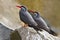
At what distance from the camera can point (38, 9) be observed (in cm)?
788

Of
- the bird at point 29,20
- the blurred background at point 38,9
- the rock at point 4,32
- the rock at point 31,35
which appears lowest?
the rock at point 31,35

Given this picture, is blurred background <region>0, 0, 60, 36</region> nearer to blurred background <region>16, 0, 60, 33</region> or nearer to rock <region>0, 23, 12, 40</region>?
blurred background <region>16, 0, 60, 33</region>

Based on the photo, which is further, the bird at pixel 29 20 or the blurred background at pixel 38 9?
the blurred background at pixel 38 9

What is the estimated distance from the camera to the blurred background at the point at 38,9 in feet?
23.8

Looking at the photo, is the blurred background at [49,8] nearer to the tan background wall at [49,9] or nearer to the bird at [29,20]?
the tan background wall at [49,9]

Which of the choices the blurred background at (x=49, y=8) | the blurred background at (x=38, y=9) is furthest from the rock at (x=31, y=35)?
the blurred background at (x=49, y=8)

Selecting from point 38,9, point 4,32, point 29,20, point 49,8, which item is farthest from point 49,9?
point 29,20

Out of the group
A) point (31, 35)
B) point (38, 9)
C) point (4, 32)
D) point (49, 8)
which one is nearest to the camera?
point (31, 35)

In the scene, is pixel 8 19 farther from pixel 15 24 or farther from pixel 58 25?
pixel 58 25

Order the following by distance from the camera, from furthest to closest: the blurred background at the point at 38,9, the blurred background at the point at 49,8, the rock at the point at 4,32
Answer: the blurred background at the point at 49,8
the blurred background at the point at 38,9
the rock at the point at 4,32

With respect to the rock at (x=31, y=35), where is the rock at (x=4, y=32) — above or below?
A: above

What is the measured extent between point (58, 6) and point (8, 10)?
1.67m

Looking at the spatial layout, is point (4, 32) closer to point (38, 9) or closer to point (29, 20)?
point (29, 20)

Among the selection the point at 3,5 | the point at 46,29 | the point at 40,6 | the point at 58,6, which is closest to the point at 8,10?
the point at 3,5
